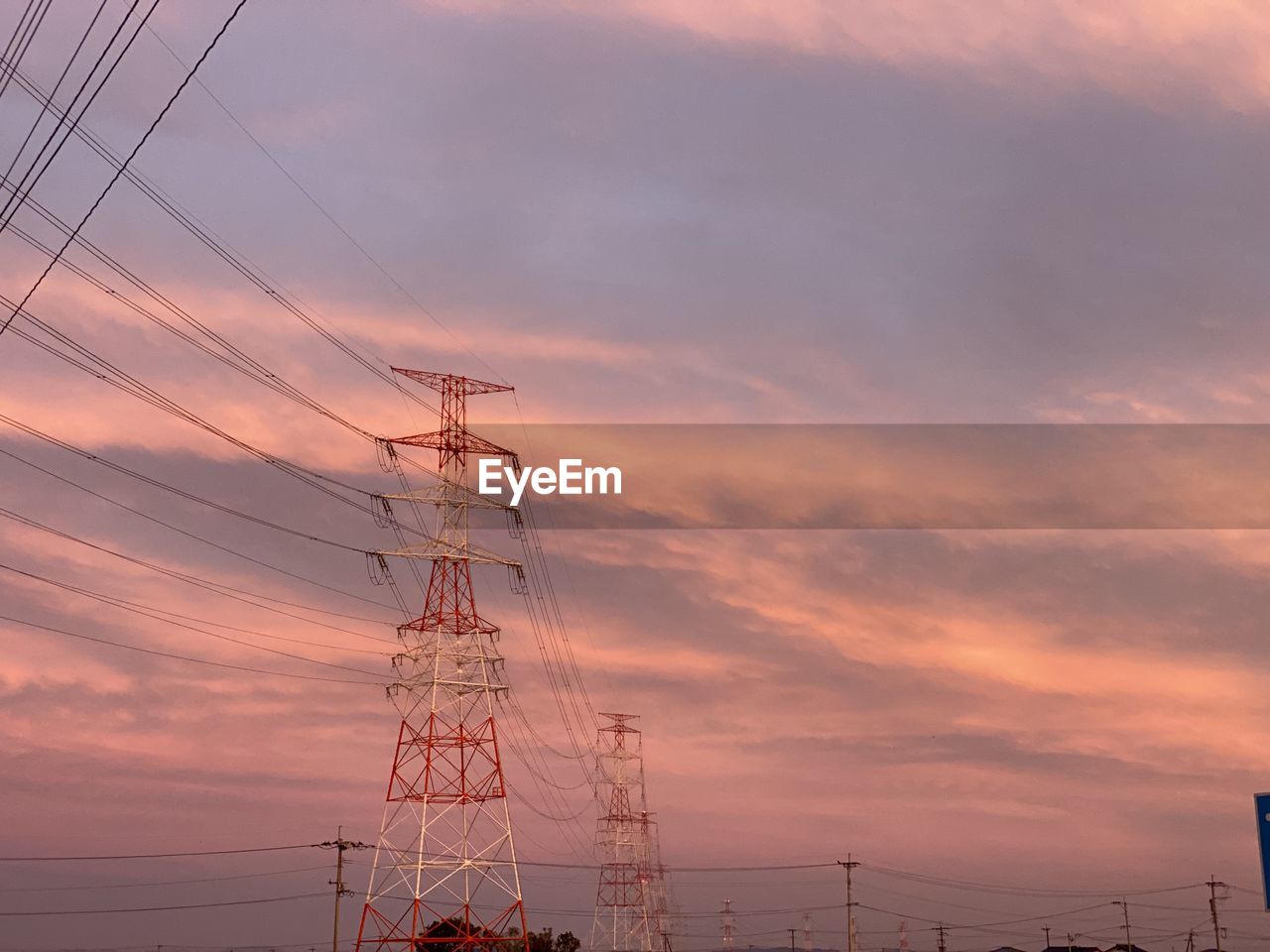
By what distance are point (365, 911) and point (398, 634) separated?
47.0 feet

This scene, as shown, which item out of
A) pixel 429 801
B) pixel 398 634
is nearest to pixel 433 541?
pixel 398 634

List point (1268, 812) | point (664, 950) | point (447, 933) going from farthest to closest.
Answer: point (664, 950) < point (447, 933) < point (1268, 812)

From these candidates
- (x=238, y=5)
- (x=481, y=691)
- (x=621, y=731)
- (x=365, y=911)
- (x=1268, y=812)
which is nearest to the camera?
(x=238, y=5)

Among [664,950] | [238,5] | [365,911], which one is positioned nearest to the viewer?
[238,5]

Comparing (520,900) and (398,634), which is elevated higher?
(398,634)

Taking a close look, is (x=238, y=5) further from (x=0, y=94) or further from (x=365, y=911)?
(x=365, y=911)

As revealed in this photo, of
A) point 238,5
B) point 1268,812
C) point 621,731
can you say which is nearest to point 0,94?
point 238,5

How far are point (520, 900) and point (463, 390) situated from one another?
27604 mm

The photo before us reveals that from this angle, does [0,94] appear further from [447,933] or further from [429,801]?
[447,933]

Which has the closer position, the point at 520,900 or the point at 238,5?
the point at 238,5

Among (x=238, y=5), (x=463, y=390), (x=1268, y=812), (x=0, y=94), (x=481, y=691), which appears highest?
(x=463, y=390)

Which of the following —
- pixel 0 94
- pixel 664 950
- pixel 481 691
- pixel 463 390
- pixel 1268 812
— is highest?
pixel 463 390

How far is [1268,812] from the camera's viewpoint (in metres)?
37.0

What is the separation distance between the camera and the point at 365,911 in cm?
6512
